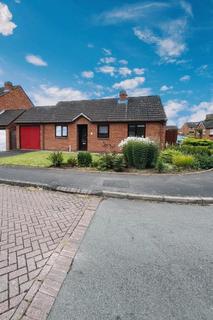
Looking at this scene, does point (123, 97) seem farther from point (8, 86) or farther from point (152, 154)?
point (8, 86)

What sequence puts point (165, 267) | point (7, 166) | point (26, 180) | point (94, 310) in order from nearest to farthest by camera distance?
point (94, 310)
point (165, 267)
point (26, 180)
point (7, 166)

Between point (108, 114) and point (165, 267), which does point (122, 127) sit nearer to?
point (108, 114)

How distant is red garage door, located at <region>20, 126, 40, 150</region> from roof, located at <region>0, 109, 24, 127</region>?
161cm

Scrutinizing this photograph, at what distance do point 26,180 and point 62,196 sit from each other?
2.42 m

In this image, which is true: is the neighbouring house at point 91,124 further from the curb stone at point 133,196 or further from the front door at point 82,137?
the curb stone at point 133,196

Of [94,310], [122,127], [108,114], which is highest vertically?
[108,114]

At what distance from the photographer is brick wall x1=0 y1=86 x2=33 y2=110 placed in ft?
81.1

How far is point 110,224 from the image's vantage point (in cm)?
416

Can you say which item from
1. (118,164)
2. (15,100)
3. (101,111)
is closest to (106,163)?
(118,164)

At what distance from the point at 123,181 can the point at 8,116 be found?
20.1m

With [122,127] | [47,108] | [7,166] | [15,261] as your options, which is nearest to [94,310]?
[15,261]

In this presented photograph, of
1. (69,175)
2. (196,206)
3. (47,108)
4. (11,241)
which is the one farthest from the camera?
(47,108)

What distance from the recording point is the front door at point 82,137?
64.5ft

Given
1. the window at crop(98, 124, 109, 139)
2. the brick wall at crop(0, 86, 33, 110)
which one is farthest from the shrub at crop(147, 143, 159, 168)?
the brick wall at crop(0, 86, 33, 110)
